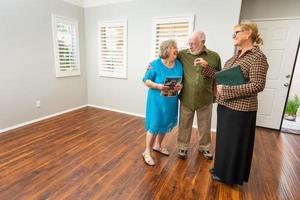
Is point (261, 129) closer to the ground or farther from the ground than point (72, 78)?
closer to the ground

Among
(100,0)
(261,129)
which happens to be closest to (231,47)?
(261,129)

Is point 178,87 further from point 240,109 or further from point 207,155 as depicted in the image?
point 207,155

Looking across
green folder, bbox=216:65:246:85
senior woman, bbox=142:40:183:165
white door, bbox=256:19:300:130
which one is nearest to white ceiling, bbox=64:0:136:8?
senior woman, bbox=142:40:183:165

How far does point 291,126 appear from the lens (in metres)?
3.95

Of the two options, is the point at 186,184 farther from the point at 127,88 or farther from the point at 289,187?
the point at 127,88

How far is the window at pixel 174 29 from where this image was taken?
10.9ft

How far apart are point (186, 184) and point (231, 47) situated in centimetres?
232

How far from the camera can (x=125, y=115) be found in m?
4.20

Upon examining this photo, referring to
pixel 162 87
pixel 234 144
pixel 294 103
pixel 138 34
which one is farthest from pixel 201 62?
pixel 294 103

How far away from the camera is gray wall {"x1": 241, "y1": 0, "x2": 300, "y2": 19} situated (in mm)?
3160

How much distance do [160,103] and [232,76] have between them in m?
0.83

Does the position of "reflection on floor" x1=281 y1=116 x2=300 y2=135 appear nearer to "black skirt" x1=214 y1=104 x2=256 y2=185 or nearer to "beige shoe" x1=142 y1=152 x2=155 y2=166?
"black skirt" x1=214 y1=104 x2=256 y2=185

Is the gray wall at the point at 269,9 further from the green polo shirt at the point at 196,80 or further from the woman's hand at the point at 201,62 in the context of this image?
the woman's hand at the point at 201,62

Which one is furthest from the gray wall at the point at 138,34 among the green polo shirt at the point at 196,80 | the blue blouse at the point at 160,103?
the blue blouse at the point at 160,103
